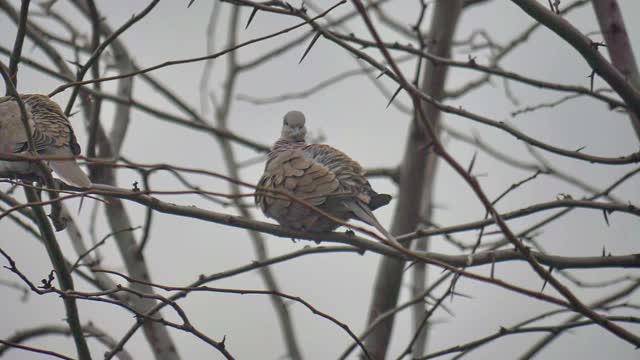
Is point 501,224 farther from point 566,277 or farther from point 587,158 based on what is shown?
point 566,277

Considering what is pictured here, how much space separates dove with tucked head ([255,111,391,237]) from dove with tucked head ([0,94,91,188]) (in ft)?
3.27

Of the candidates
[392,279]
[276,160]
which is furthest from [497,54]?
[276,160]

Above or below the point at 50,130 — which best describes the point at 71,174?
below

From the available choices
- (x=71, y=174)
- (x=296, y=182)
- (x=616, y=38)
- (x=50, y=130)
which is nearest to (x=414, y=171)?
(x=296, y=182)

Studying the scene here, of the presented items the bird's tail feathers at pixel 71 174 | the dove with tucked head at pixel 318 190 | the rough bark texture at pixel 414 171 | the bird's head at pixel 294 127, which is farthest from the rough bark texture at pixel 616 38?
the bird's tail feathers at pixel 71 174

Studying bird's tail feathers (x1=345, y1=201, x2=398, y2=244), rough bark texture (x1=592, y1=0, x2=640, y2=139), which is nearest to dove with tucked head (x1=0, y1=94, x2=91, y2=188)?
bird's tail feathers (x1=345, y1=201, x2=398, y2=244)

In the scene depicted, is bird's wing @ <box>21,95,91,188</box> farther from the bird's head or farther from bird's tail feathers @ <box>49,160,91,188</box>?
the bird's head

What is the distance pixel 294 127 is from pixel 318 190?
1552 millimetres

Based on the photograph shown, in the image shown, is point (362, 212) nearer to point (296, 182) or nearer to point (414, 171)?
point (296, 182)

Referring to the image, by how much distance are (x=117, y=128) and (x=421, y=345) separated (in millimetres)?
3048

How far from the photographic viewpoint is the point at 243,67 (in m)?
8.32

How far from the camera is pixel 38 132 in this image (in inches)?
187

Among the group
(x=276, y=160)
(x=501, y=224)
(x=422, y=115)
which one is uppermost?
(x=276, y=160)

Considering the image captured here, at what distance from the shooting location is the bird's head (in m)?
5.70
